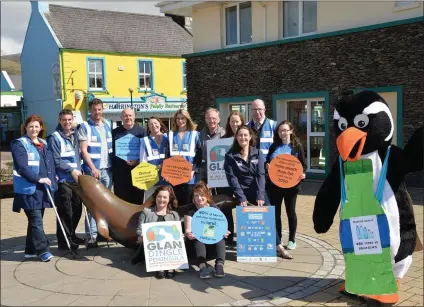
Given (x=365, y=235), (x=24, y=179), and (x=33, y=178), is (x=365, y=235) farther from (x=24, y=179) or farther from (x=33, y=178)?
(x=24, y=179)

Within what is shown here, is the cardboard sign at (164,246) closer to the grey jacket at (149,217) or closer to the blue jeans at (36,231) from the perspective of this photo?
the grey jacket at (149,217)

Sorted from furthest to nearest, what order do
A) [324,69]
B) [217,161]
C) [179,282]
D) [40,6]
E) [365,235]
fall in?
[40,6] < [324,69] < [217,161] < [179,282] < [365,235]

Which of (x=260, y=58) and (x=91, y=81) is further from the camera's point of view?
(x=91, y=81)

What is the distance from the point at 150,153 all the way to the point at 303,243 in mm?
2412

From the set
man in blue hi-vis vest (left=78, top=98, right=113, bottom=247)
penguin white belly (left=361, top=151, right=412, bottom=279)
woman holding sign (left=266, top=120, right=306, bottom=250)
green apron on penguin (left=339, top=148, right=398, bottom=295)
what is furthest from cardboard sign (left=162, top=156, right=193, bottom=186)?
penguin white belly (left=361, top=151, right=412, bottom=279)

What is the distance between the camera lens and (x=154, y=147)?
578 cm

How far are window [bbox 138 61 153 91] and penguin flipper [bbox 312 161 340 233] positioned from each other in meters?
21.7

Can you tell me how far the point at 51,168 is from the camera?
17.7ft

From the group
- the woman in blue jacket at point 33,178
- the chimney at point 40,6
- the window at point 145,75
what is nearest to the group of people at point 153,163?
the woman in blue jacket at point 33,178

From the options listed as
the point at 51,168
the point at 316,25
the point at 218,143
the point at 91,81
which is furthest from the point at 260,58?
the point at 91,81

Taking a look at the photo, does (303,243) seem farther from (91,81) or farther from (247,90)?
(91,81)

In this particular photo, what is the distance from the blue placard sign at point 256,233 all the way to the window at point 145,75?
824 inches

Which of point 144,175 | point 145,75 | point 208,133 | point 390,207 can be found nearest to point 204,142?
point 208,133

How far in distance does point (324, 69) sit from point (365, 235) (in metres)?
8.19
